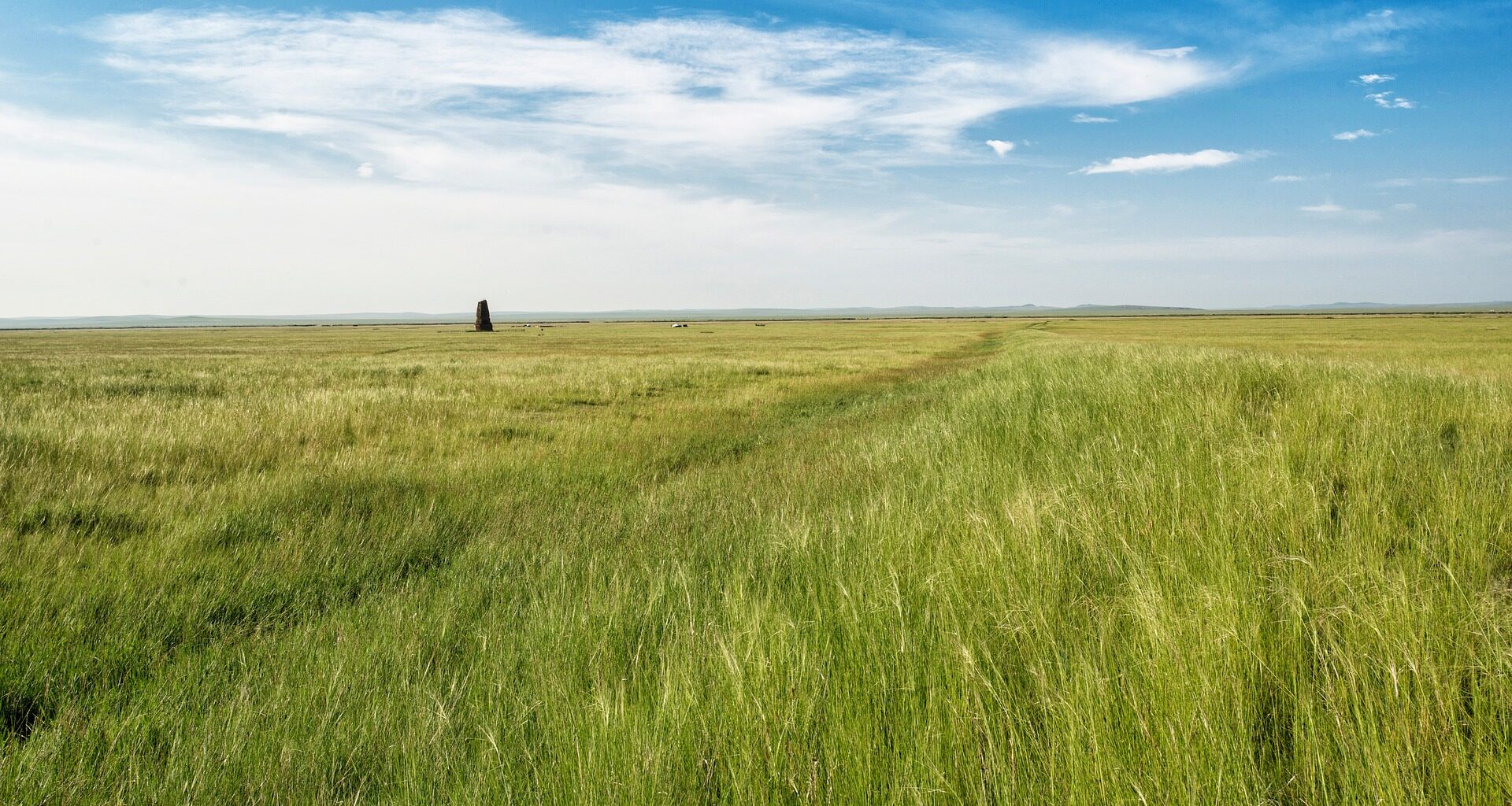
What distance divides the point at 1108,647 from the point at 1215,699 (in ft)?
1.35

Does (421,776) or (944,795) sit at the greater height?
(944,795)

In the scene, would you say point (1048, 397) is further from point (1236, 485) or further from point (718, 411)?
point (718, 411)

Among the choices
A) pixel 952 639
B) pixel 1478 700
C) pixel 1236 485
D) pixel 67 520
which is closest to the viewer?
pixel 1478 700

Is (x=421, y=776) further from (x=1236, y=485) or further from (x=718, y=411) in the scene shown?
(x=718, y=411)

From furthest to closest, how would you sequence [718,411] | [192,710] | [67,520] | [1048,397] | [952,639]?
[718,411] → [1048,397] → [67,520] → [192,710] → [952,639]

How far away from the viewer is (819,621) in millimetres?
2715

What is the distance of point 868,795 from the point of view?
1839 millimetres

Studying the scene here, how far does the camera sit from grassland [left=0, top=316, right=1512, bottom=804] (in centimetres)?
190

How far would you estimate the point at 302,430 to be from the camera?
9.38 m

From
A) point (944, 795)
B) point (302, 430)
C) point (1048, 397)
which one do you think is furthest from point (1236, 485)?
point (302, 430)

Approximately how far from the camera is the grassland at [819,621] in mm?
1904

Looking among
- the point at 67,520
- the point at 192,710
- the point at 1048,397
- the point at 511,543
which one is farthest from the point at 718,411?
the point at 192,710

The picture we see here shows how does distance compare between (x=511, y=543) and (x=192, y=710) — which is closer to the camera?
(x=192, y=710)

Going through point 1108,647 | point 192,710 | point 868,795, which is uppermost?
point 1108,647
